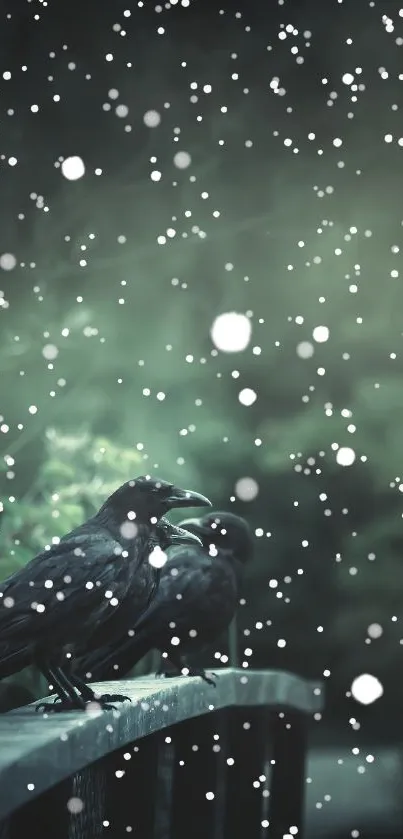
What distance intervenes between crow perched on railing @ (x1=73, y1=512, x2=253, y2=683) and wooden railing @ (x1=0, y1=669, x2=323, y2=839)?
19 centimetres

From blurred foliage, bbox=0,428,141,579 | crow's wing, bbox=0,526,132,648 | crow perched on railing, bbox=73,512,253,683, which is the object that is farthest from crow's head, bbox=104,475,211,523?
Answer: blurred foliage, bbox=0,428,141,579

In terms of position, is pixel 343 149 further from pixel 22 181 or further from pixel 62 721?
pixel 62 721

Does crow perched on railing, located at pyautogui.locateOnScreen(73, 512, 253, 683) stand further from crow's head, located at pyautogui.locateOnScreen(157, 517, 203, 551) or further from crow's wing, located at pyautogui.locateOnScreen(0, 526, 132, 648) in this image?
crow's wing, located at pyautogui.locateOnScreen(0, 526, 132, 648)

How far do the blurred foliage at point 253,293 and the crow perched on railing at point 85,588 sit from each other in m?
2.40

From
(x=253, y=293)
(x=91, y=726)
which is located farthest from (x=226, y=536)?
(x=253, y=293)

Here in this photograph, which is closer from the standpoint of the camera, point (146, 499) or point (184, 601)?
point (146, 499)

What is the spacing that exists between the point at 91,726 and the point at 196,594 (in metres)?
1.31

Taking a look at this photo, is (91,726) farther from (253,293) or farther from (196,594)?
(253,293)

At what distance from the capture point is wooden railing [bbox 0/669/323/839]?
1063 mm

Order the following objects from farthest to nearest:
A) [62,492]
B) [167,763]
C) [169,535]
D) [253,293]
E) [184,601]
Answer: [253,293], [62,492], [184,601], [169,535], [167,763]

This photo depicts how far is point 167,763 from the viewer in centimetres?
181

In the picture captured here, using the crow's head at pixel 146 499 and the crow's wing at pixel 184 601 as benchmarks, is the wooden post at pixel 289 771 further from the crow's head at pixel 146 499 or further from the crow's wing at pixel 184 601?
the crow's head at pixel 146 499

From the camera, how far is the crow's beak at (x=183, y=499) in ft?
6.41

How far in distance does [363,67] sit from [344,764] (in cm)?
274
